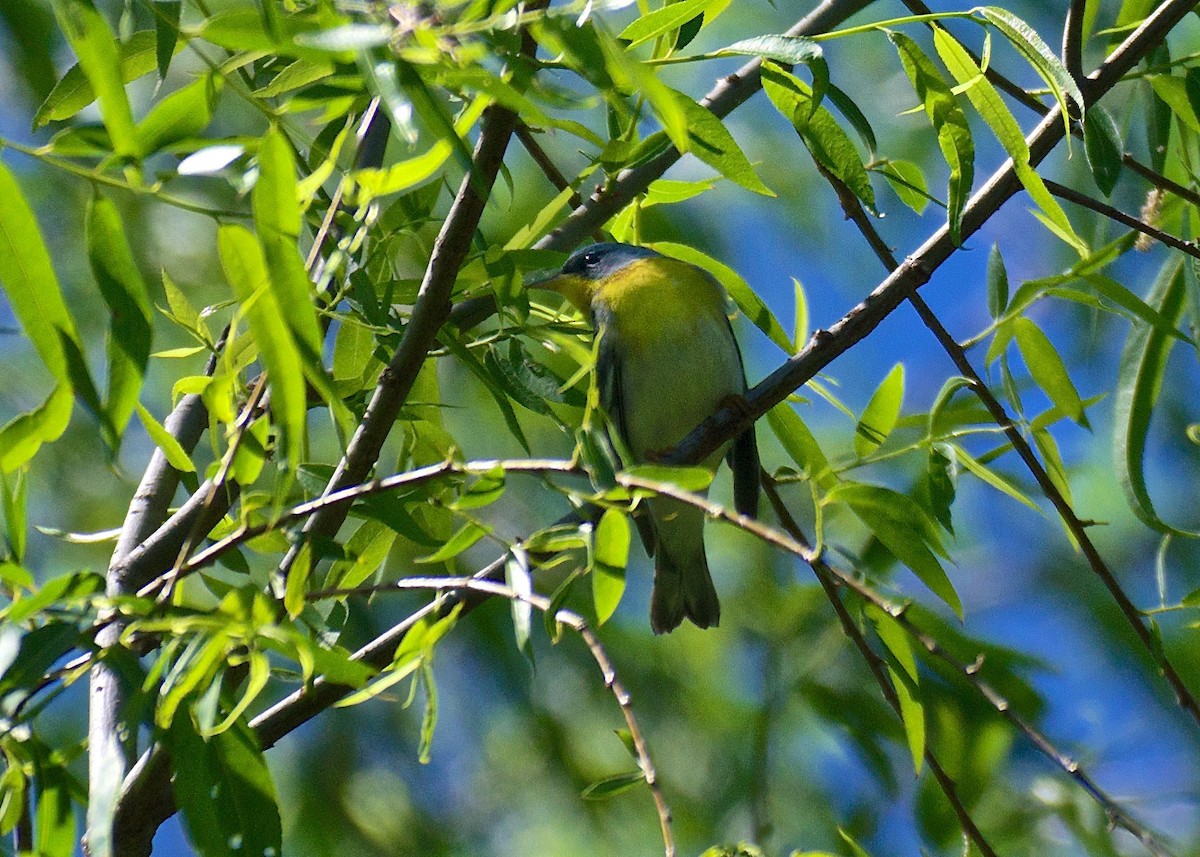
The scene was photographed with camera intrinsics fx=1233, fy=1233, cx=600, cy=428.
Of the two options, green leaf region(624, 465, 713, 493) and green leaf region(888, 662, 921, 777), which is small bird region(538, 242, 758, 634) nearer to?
green leaf region(888, 662, 921, 777)

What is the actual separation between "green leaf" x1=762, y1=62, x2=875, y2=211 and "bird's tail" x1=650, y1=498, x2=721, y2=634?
4.78 feet

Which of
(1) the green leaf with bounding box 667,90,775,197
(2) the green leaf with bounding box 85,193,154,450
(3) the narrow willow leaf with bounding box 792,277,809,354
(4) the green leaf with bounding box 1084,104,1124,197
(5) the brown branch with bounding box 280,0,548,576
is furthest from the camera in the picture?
(3) the narrow willow leaf with bounding box 792,277,809,354

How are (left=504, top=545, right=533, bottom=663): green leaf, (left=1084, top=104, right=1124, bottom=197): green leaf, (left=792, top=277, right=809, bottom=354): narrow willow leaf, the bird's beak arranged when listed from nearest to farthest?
1. (left=504, top=545, right=533, bottom=663): green leaf
2. (left=1084, top=104, right=1124, bottom=197): green leaf
3. (left=792, top=277, right=809, bottom=354): narrow willow leaf
4. the bird's beak

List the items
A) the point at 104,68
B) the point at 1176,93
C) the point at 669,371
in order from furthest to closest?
the point at 669,371 → the point at 1176,93 → the point at 104,68

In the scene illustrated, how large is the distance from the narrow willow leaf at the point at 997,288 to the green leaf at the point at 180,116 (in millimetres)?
1073

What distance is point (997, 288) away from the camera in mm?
1702

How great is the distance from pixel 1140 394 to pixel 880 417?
0.40m

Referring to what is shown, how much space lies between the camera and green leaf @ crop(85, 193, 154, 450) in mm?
1099

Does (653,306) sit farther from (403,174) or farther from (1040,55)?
(403,174)

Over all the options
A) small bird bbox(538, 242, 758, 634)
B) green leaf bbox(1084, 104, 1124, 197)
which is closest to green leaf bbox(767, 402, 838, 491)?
green leaf bbox(1084, 104, 1124, 197)

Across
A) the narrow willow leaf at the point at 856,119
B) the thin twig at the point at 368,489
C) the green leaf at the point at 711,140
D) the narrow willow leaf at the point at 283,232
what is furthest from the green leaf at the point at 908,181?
the narrow willow leaf at the point at 283,232

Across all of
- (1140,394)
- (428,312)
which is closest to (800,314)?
(1140,394)

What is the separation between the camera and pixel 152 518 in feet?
6.07

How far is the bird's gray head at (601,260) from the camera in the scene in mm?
3121
